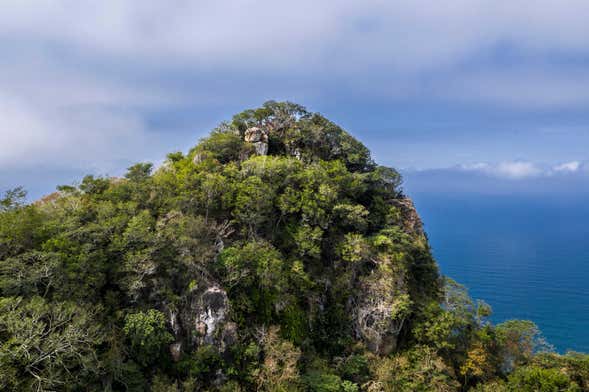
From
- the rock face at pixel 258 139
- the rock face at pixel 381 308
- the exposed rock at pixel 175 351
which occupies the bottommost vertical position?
the exposed rock at pixel 175 351

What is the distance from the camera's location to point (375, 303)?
2534 cm

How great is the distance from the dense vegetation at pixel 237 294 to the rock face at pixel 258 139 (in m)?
0.11

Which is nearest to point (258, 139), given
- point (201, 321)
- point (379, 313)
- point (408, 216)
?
point (408, 216)

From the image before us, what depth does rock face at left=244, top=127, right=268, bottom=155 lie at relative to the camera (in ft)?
105

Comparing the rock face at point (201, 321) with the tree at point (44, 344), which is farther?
the rock face at point (201, 321)

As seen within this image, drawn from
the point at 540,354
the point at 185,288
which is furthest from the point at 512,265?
the point at 185,288

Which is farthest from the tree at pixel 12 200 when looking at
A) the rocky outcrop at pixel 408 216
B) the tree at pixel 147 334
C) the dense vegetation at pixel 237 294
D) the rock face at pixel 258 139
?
the rocky outcrop at pixel 408 216

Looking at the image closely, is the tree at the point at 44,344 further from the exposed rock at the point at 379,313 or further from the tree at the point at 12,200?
the exposed rock at the point at 379,313

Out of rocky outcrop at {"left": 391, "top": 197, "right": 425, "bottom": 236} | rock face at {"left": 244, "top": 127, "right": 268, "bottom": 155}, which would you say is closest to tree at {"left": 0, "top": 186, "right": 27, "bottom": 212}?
rock face at {"left": 244, "top": 127, "right": 268, "bottom": 155}

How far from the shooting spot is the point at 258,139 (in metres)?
32.3

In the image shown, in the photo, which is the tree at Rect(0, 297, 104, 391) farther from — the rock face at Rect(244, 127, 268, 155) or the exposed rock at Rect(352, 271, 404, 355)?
the rock face at Rect(244, 127, 268, 155)

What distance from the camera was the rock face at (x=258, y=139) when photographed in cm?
3198

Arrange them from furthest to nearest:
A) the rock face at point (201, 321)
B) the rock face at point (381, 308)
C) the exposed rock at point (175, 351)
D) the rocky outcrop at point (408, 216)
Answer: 1. the rocky outcrop at point (408, 216)
2. the rock face at point (381, 308)
3. the rock face at point (201, 321)
4. the exposed rock at point (175, 351)

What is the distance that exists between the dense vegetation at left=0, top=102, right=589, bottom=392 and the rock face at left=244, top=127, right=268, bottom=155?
108 mm
